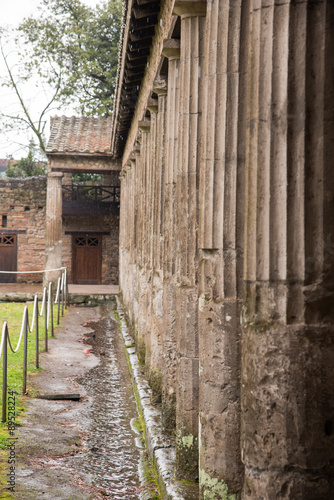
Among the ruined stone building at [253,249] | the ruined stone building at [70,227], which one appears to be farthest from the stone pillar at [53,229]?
the ruined stone building at [253,249]

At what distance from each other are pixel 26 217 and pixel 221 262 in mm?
19821

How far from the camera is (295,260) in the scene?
2547 millimetres

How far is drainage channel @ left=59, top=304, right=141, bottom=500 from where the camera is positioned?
4.70 metres

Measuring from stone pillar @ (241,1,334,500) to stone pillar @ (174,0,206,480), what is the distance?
67.1 inches

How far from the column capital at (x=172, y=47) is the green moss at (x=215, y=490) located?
3674mm

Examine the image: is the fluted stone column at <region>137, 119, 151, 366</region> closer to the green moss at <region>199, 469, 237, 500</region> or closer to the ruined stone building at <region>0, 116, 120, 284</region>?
the green moss at <region>199, 469, 237, 500</region>

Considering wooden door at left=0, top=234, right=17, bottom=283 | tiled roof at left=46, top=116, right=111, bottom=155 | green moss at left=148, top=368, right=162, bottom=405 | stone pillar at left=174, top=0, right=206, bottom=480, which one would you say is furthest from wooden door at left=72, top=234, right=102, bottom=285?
stone pillar at left=174, top=0, right=206, bottom=480

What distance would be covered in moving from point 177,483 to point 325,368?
200 cm

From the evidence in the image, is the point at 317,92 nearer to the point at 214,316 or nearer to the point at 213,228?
the point at 213,228

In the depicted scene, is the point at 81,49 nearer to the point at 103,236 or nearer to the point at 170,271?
the point at 103,236

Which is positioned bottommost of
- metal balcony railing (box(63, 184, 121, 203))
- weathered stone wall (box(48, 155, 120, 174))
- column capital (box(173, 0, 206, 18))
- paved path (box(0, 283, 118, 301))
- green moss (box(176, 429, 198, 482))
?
green moss (box(176, 429, 198, 482))

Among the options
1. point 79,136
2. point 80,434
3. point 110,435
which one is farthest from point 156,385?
point 79,136

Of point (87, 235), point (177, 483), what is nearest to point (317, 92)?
point (177, 483)

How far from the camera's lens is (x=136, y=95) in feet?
38.8
